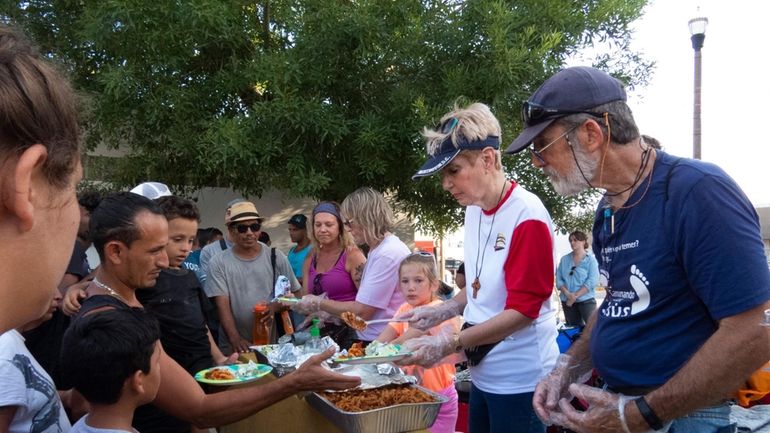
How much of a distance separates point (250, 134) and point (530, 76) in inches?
129

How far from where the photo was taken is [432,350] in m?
2.46

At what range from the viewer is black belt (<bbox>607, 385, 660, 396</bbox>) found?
5.27 ft

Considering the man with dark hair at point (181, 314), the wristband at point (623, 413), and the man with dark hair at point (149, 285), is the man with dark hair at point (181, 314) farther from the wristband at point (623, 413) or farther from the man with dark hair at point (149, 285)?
the wristband at point (623, 413)

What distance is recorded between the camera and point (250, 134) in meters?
6.36

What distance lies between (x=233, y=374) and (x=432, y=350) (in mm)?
1070

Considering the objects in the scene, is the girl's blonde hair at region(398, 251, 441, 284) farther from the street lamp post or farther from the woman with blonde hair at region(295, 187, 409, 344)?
the street lamp post

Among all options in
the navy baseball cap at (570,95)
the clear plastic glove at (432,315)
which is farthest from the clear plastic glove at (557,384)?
the clear plastic glove at (432,315)

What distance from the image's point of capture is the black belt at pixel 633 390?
161 centimetres

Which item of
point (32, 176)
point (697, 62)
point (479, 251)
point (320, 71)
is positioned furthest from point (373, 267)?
point (697, 62)

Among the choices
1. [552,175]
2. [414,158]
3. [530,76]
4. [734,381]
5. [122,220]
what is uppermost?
[530,76]

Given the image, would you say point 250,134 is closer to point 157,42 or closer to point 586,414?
point 157,42

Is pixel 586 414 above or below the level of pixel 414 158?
below

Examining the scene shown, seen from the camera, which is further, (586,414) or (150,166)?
(150,166)

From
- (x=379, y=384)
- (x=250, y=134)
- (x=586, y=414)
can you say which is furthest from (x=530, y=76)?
(x=586, y=414)
